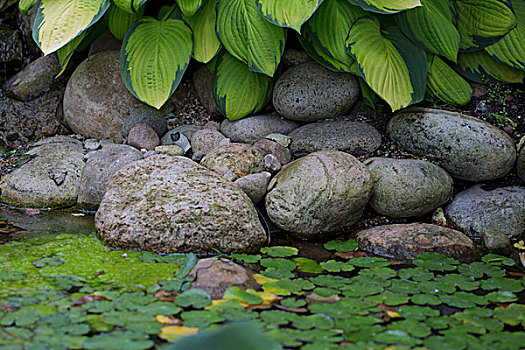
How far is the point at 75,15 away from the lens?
2943mm

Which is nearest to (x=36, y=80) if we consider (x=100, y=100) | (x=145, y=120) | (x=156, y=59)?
(x=100, y=100)

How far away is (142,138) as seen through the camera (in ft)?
10.9

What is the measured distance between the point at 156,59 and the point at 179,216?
1262mm

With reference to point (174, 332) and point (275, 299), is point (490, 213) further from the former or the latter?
point (174, 332)

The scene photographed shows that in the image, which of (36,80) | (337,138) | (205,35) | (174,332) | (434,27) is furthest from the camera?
(36,80)

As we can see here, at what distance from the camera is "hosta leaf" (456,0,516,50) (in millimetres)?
2906

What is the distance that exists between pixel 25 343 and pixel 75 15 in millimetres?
2172

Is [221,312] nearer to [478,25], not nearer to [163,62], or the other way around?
[163,62]

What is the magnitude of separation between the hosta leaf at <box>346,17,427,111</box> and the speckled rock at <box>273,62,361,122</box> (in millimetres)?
310

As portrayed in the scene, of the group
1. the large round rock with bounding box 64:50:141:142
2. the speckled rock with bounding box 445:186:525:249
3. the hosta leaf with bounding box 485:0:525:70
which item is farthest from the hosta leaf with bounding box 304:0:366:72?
the large round rock with bounding box 64:50:141:142

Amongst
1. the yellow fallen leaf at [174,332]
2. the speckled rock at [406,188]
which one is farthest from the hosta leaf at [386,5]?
the yellow fallen leaf at [174,332]

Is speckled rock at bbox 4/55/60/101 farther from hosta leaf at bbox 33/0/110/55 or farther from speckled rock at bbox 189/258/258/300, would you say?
speckled rock at bbox 189/258/258/300

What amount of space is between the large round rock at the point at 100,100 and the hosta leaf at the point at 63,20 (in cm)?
69

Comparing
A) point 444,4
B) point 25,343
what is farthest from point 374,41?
point 25,343
